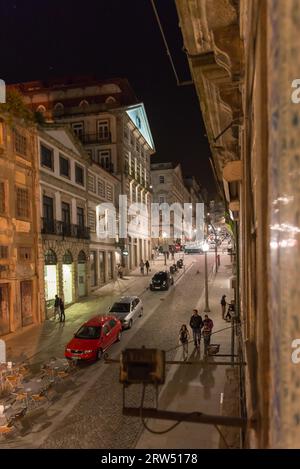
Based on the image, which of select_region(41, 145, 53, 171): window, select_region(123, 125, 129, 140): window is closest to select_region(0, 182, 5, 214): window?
select_region(41, 145, 53, 171): window

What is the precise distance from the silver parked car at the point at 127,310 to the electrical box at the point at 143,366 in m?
17.2

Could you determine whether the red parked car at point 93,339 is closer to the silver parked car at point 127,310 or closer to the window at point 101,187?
the silver parked car at point 127,310

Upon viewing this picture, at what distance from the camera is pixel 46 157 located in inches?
939

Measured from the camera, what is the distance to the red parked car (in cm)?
1470

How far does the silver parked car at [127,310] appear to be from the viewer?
19898 mm

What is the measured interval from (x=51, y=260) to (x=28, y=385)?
12.4m

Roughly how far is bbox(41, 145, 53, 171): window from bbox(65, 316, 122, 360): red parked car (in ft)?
41.3

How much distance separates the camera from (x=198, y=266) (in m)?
44.5

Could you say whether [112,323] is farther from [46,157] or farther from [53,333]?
[46,157]

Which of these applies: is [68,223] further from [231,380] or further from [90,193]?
[231,380]

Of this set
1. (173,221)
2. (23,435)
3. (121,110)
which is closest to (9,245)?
(23,435)

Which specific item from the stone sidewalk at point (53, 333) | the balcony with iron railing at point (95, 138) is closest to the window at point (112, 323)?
the stone sidewalk at point (53, 333)

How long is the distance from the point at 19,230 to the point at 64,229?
19.2 ft
